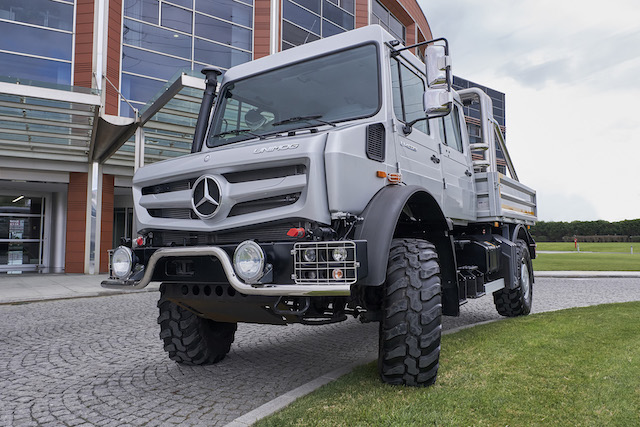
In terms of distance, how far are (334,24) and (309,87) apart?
70.9 feet

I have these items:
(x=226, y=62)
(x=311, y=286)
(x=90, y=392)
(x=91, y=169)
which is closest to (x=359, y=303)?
(x=311, y=286)

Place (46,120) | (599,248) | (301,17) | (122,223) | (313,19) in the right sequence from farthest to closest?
(599,248) < (122,223) < (313,19) < (301,17) < (46,120)

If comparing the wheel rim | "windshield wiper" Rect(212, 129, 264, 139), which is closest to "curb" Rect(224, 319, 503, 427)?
"windshield wiper" Rect(212, 129, 264, 139)

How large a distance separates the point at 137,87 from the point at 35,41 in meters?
3.56

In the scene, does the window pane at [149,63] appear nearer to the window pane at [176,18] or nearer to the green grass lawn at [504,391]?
the window pane at [176,18]

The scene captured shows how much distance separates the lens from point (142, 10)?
18703 mm

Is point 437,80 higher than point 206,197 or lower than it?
higher

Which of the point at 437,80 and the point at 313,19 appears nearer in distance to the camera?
the point at 437,80

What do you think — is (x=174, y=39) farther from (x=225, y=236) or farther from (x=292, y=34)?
(x=225, y=236)

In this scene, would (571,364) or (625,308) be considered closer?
(571,364)

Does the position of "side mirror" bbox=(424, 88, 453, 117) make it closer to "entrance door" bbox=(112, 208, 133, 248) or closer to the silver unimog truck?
the silver unimog truck

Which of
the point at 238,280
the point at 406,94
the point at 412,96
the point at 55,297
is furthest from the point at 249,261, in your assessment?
the point at 55,297

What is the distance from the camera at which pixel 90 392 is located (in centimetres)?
407

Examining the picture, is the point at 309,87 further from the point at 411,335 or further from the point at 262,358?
the point at 262,358
